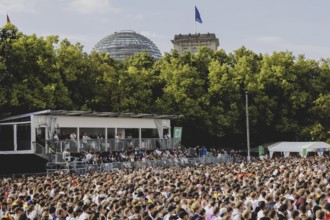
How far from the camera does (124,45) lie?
116 meters

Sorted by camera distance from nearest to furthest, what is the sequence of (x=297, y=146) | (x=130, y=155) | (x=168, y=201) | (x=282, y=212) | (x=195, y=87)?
(x=282, y=212), (x=168, y=201), (x=130, y=155), (x=297, y=146), (x=195, y=87)

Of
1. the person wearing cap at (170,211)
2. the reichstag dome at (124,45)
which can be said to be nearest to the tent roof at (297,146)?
the person wearing cap at (170,211)

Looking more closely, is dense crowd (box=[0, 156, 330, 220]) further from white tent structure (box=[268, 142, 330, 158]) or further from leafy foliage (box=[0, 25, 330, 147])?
white tent structure (box=[268, 142, 330, 158])

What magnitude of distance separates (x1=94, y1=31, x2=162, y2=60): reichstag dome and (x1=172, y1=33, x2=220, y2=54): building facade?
6.76 meters

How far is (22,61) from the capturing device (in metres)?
44.5

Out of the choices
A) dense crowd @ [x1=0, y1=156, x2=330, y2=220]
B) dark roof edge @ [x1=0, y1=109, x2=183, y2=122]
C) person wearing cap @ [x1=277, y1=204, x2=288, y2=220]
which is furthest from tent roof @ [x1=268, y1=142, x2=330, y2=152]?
person wearing cap @ [x1=277, y1=204, x2=288, y2=220]

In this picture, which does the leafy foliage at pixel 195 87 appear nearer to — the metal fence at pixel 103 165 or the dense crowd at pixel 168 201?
the metal fence at pixel 103 165

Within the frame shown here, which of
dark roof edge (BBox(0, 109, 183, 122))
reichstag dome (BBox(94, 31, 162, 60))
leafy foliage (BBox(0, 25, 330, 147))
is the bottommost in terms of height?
dark roof edge (BBox(0, 109, 183, 122))

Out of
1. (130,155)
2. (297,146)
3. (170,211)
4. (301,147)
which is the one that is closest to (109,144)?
(130,155)

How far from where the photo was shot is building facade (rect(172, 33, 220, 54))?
Result: 380 ft

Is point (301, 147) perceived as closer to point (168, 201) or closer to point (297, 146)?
point (297, 146)

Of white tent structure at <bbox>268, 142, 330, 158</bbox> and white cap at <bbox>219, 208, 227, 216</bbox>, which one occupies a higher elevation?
white tent structure at <bbox>268, 142, 330, 158</bbox>

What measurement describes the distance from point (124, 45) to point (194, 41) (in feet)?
50.6

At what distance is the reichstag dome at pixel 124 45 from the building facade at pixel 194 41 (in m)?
Answer: 6.76
